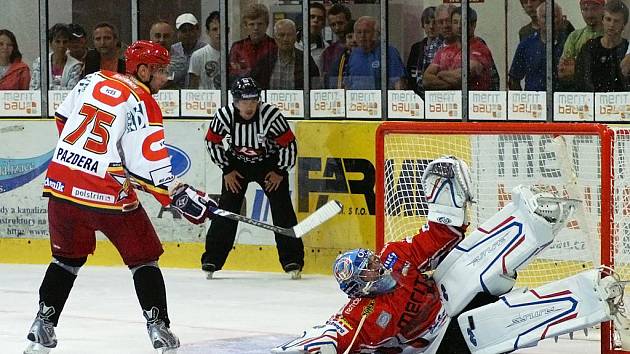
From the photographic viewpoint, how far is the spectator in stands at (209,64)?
35.5 feet

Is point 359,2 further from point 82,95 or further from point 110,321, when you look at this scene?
point 82,95

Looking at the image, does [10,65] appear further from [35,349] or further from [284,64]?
[35,349]

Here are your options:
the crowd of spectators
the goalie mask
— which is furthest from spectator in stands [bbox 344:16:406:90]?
the goalie mask

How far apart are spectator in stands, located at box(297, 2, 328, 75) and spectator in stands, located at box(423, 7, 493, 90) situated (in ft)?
2.73

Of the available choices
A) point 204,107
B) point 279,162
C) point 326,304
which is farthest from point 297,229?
point 204,107

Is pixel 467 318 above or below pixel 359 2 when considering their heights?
below

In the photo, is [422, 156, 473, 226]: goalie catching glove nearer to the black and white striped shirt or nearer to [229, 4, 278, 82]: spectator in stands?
the black and white striped shirt

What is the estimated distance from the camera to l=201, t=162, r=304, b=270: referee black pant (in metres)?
10.0

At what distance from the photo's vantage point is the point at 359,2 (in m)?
10.2

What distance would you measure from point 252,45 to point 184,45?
54 centimetres

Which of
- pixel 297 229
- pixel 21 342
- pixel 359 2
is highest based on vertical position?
pixel 359 2

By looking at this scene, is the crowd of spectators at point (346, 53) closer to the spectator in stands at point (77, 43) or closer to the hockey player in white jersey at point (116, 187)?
the spectator in stands at point (77, 43)

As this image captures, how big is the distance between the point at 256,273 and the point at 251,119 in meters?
1.08

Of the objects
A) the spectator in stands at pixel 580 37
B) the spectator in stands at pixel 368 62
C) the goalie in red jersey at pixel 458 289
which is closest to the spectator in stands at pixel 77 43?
the spectator in stands at pixel 368 62
